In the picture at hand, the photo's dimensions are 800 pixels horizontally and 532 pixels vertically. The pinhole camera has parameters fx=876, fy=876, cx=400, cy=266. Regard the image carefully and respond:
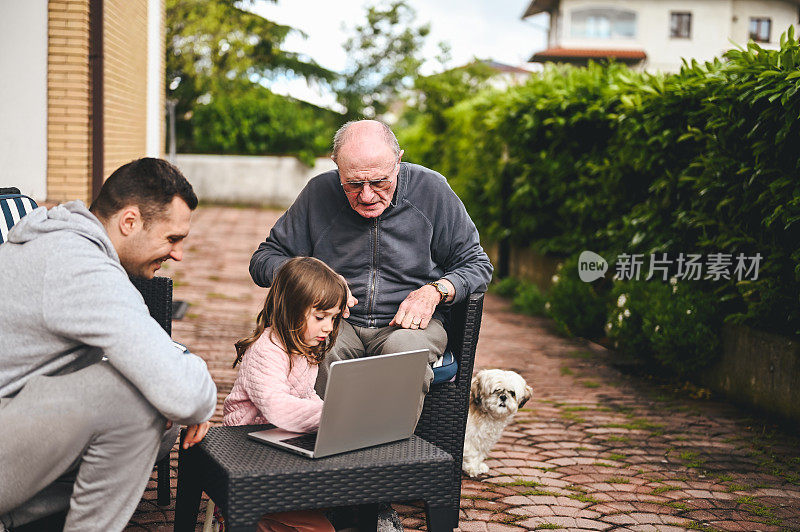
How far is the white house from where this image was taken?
141 ft

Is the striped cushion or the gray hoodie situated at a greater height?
the striped cushion

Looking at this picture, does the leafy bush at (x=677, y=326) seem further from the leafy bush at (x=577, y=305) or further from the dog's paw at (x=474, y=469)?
the dog's paw at (x=474, y=469)

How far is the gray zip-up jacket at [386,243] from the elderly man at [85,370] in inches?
51.9

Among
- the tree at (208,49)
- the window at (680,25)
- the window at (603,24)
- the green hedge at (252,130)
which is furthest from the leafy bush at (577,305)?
the window at (680,25)

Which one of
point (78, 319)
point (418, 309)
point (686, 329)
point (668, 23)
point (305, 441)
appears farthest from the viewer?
point (668, 23)

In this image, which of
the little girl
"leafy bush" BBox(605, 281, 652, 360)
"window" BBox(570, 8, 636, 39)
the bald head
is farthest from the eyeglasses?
"window" BBox(570, 8, 636, 39)

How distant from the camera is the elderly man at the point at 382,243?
3607mm

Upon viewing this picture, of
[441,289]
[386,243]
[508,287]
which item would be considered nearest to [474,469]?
[441,289]

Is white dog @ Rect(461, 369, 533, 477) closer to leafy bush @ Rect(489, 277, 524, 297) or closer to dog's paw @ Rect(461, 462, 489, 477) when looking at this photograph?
dog's paw @ Rect(461, 462, 489, 477)

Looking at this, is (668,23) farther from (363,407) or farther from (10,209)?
(363,407)

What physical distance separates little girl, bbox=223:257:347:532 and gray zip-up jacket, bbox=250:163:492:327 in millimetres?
791

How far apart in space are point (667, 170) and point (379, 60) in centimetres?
2651

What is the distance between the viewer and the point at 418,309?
141 inches

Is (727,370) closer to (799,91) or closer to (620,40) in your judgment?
(799,91)
